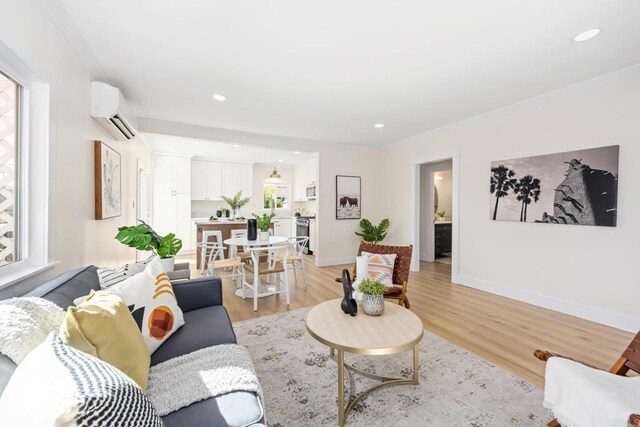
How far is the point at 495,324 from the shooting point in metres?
2.78

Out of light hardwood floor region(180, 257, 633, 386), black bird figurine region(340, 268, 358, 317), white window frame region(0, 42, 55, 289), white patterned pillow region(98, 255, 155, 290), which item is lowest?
light hardwood floor region(180, 257, 633, 386)

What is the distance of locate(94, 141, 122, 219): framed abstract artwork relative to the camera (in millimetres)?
2459

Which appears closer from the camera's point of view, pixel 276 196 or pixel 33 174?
pixel 33 174

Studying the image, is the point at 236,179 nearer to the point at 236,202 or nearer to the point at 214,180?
the point at 214,180

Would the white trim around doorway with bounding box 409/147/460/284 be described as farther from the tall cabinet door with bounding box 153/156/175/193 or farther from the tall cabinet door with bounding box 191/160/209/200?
the tall cabinet door with bounding box 153/156/175/193

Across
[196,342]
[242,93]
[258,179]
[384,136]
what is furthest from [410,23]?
[258,179]

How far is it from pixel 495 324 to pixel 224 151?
19.7ft

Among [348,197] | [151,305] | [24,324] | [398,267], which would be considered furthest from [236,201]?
[24,324]

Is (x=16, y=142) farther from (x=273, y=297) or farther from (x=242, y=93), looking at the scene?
(x=273, y=297)

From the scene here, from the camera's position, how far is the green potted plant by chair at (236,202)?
7.08 metres

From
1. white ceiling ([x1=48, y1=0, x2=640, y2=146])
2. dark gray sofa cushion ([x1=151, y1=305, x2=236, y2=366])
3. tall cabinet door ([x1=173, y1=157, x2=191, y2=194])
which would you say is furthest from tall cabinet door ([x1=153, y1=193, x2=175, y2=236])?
dark gray sofa cushion ([x1=151, y1=305, x2=236, y2=366])

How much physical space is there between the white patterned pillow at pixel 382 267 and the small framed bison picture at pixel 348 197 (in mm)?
2595

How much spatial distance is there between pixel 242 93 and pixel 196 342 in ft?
8.64

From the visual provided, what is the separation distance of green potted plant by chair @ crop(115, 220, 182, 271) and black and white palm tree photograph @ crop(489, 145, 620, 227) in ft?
13.0
